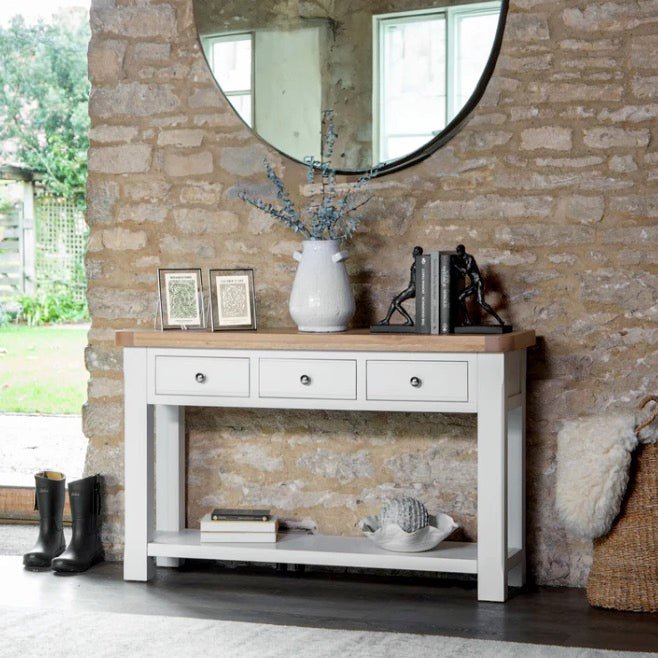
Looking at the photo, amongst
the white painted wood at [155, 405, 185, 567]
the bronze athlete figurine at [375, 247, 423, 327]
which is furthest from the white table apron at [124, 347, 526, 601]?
the bronze athlete figurine at [375, 247, 423, 327]

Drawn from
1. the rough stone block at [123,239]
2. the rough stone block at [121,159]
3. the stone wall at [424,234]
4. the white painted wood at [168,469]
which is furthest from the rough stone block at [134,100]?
the white painted wood at [168,469]

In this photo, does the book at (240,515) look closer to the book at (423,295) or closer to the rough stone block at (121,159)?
the book at (423,295)

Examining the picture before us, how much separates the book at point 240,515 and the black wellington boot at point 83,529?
49cm

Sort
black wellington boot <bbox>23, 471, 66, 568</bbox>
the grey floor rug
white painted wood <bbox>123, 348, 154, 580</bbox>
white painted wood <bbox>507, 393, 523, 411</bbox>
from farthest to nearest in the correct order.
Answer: black wellington boot <bbox>23, 471, 66, 568</bbox> → white painted wood <bbox>123, 348, 154, 580</bbox> → white painted wood <bbox>507, 393, 523, 411</bbox> → the grey floor rug

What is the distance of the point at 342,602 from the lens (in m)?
3.39

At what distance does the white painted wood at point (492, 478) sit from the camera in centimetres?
326

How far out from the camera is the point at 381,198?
3789 millimetres

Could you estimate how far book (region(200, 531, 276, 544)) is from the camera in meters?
3.60

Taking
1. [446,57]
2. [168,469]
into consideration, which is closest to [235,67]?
[446,57]

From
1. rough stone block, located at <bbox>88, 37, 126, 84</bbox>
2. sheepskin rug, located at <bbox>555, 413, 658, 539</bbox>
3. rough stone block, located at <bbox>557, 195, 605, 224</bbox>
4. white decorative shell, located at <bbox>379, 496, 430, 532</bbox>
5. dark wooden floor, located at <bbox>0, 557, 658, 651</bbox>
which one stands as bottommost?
dark wooden floor, located at <bbox>0, 557, 658, 651</bbox>

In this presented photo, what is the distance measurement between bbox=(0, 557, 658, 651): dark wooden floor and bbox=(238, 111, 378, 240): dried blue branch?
1163 mm

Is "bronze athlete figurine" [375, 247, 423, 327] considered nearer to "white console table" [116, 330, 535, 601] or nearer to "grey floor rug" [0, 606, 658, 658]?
"white console table" [116, 330, 535, 601]

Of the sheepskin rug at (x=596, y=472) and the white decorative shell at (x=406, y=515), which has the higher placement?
the sheepskin rug at (x=596, y=472)

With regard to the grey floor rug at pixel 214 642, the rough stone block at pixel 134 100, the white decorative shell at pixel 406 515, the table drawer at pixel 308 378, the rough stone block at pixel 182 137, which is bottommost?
the grey floor rug at pixel 214 642
